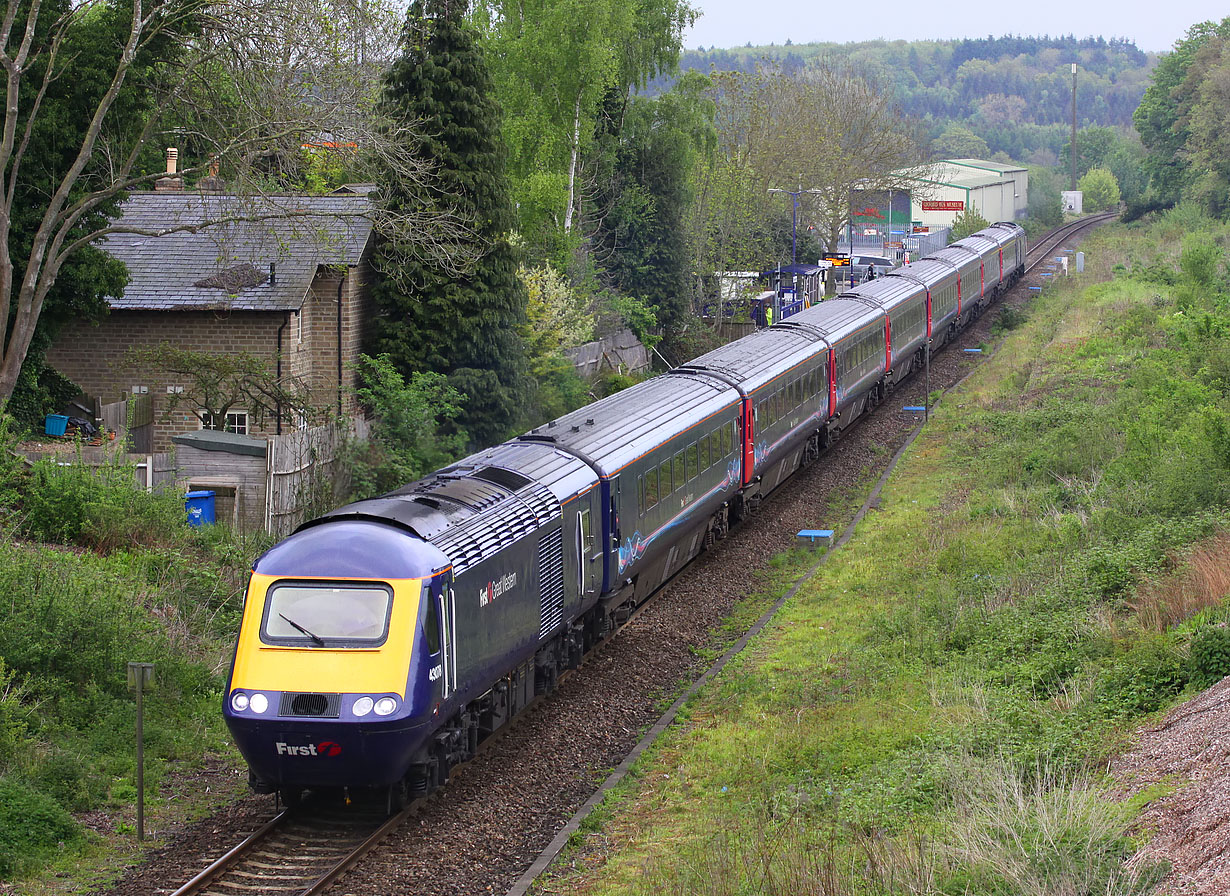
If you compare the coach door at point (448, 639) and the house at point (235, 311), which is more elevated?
the house at point (235, 311)

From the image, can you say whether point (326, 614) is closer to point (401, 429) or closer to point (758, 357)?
point (401, 429)

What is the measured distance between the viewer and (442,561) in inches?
449

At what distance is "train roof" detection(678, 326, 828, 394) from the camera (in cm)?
2352

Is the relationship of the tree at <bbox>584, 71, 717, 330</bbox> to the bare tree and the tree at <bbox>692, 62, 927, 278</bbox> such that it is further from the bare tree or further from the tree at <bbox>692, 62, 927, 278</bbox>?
the bare tree

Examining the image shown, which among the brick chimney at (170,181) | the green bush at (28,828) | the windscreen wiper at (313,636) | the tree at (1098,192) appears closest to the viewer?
the green bush at (28,828)

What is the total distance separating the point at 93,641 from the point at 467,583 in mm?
4532

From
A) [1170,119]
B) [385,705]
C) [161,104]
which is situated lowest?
[385,705]

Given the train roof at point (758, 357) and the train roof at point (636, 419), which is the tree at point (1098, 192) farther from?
the train roof at point (636, 419)

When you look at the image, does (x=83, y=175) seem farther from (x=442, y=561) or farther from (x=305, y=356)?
(x=442, y=561)

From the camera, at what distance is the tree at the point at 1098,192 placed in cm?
11381

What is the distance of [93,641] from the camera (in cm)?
1346

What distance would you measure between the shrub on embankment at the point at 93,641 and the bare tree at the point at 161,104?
308 cm

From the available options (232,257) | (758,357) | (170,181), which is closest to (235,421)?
(232,257)

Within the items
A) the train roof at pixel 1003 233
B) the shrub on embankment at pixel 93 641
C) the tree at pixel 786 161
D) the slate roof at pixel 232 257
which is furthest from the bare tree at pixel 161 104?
the train roof at pixel 1003 233
